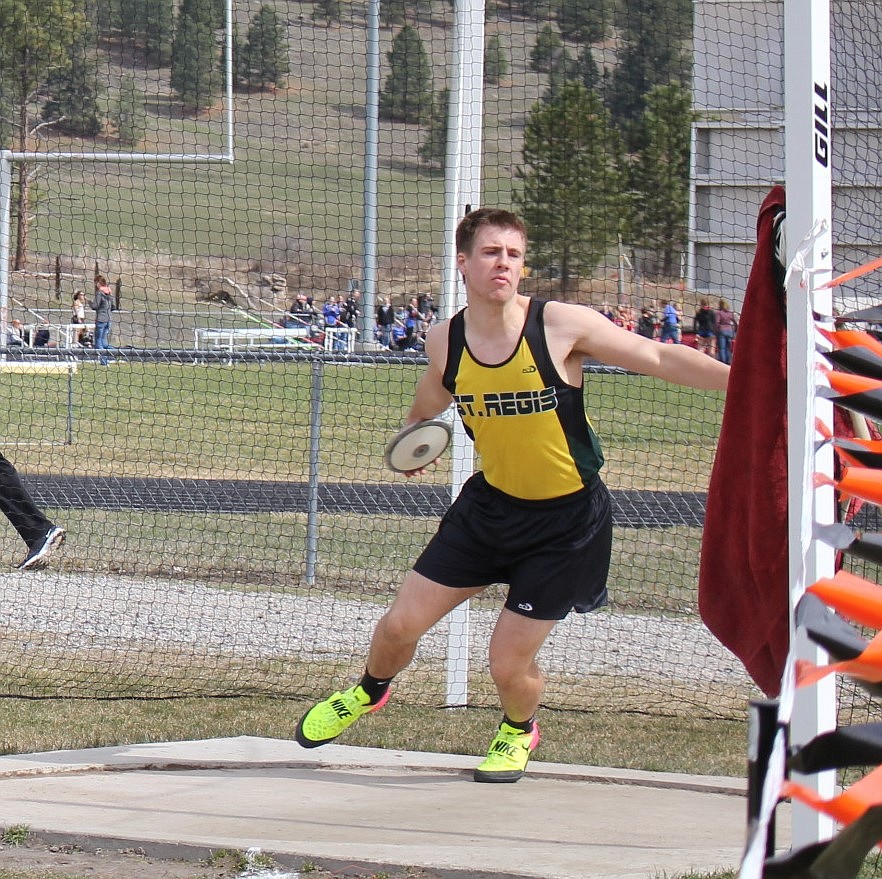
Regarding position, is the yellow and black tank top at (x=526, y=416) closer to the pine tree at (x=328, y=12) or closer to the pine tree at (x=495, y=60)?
the pine tree at (x=495, y=60)

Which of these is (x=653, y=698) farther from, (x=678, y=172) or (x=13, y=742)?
(x=678, y=172)

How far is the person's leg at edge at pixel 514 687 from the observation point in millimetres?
4934

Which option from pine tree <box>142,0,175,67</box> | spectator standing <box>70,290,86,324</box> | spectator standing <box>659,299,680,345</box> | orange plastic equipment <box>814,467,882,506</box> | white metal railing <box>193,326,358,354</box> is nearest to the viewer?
orange plastic equipment <box>814,467,882,506</box>

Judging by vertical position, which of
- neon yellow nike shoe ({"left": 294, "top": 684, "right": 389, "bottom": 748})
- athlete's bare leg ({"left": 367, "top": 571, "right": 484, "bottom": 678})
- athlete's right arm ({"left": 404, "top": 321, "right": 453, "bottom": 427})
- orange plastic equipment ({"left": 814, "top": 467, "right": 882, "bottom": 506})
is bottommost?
neon yellow nike shoe ({"left": 294, "top": 684, "right": 389, "bottom": 748})

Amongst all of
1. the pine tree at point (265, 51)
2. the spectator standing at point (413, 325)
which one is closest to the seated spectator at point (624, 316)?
the spectator standing at point (413, 325)

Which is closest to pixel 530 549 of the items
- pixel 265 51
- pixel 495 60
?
pixel 495 60

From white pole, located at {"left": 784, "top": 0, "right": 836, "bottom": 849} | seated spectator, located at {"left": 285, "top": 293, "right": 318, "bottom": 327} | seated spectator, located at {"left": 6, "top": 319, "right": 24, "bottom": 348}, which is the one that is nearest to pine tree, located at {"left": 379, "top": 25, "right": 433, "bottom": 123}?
white pole, located at {"left": 784, "top": 0, "right": 836, "bottom": 849}

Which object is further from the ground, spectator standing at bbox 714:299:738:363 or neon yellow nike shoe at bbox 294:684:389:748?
spectator standing at bbox 714:299:738:363

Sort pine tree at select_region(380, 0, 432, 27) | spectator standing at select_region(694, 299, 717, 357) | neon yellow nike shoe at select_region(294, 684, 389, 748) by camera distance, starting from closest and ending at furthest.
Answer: neon yellow nike shoe at select_region(294, 684, 389, 748)
pine tree at select_region(380, 0, 432, 27)
spectator standing at select_region(694, 299, 717, 357)

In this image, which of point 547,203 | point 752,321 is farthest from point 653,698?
point 547,203

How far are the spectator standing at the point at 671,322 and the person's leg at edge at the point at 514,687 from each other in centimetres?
772

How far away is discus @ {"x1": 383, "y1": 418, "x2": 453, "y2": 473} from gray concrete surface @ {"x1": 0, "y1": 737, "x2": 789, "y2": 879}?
1.22 meters

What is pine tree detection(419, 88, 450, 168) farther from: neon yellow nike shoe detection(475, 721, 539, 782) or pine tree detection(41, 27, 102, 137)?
neon yellow nike shoe detection(475, 721, 539, 782)

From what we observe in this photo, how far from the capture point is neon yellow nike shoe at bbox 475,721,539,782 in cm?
521
